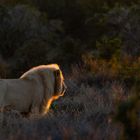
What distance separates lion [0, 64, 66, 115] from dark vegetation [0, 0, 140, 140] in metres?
0.37

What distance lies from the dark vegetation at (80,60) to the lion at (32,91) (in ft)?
1.22

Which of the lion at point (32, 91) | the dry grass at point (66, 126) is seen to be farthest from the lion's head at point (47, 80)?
the dry grass at point (66, 126)

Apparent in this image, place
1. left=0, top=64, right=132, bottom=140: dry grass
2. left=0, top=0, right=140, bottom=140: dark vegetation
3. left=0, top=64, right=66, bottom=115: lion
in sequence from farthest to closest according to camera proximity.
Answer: left=0, top=64, right=66, bottom=115: lion
left=0, top=0, right=140, bottom=140: dark vegetation
left=0, top=64, right=132, bottom=140: dry grass

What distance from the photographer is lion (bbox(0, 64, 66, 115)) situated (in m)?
9.73

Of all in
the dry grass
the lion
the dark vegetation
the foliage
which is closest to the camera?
the foliage

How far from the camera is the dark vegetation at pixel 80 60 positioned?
7.03m

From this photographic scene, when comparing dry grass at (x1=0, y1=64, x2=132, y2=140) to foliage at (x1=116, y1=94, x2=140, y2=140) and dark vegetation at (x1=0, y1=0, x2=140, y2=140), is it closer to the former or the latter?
dark vegetation at (x1=0, y1=0, x2=140, y2=140)

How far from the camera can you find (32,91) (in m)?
10.2

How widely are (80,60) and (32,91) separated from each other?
16119 millimetres

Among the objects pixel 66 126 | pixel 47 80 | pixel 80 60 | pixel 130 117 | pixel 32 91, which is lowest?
pixel 80 60

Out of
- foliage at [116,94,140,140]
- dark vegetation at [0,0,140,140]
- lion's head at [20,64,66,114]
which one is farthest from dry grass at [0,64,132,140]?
foliage at [116,94,140,140]

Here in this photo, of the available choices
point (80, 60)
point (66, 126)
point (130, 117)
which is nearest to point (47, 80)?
point (66, 126)

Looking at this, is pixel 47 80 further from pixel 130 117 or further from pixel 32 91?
pixel 130 117

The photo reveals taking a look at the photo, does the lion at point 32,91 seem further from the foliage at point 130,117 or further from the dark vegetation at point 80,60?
the foliage at point 130,117
